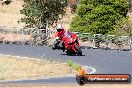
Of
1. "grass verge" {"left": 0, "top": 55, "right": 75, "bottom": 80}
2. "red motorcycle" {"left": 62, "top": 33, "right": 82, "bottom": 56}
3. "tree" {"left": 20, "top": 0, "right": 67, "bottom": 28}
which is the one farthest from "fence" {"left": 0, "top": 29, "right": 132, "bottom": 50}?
"grass verge" {"left": 0, "top": 55, "right": 75, "bottom": 80}

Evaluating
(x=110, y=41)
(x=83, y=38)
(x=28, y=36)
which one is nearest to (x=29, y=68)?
(x=110, y=41)

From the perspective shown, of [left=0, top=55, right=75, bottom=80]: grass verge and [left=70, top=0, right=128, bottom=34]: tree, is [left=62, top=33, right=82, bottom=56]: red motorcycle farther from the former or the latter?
[left=70, top=0, right=128, bottom=34]: tree

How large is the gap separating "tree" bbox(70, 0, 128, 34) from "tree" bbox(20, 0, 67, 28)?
5.80 feet

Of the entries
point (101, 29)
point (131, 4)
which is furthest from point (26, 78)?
point (131, 4)

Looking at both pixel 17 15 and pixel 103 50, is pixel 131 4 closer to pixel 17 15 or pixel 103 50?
pixel 17 15

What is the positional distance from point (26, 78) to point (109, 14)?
2161cm

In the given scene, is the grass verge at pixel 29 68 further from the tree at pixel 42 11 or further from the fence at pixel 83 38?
the tree at pixel 42 11

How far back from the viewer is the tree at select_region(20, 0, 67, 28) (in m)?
38.8

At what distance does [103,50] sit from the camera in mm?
30891

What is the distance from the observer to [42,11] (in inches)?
1533

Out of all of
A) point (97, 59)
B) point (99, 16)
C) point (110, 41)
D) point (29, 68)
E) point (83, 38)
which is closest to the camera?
point (29, 68)

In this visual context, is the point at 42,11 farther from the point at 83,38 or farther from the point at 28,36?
the point at 83,38

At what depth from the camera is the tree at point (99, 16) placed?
3847cm

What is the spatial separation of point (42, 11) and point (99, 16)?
4574 mm
